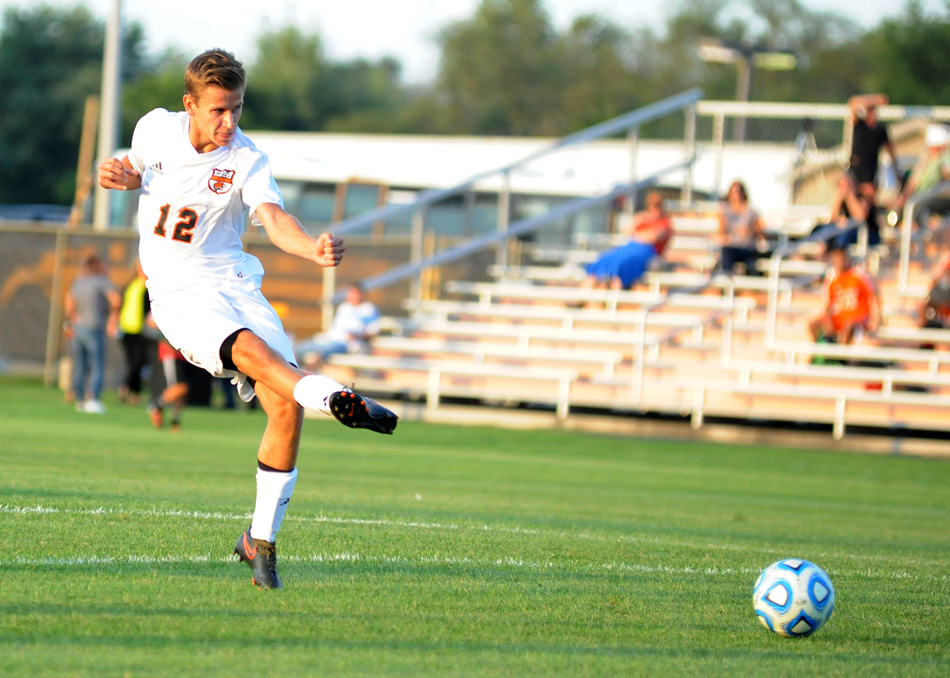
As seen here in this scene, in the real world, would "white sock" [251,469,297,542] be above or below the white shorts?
below

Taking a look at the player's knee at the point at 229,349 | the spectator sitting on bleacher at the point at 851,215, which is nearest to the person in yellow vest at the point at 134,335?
the spectator sitting on bleacher at the point at 851,215

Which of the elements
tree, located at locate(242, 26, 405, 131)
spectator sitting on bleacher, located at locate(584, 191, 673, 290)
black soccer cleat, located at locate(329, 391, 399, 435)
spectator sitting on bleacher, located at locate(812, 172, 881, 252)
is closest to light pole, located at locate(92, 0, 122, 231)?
spectator sitting on bleacher, located at locate(584, 191, 673, 290)

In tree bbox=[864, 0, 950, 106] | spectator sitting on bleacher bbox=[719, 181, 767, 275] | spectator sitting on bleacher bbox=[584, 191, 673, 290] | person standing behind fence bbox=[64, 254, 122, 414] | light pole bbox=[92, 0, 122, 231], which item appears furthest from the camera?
tree bbox=[864, 0, 950, 106]

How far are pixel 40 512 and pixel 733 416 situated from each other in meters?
12.4

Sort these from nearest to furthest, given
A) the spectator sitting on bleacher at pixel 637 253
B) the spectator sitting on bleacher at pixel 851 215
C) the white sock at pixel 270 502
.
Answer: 1. the white sock at pixel 270 502
2. the spectator sitting on bleacher at pixel 851 215
3. the spectator sitting on bleacher at pixel 637 253

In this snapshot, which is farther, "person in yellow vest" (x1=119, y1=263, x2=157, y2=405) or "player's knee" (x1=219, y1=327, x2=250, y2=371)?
"person in yellow vest" (x1=119, y1=263, x2=157, y2=405)

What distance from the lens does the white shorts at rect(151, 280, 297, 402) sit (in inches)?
219

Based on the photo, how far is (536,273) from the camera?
74.2 feet

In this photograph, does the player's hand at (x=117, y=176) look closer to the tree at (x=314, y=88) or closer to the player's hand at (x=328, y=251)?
the player's hand at (x=328, y=251)

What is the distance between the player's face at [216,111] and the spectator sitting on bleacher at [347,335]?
1448 cm

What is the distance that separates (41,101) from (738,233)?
192ft

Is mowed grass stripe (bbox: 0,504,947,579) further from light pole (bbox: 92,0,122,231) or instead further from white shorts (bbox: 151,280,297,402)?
light pole (bbox: 92,0,122,231)

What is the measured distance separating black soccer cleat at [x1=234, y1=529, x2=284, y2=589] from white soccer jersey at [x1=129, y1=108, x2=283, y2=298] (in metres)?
1.15

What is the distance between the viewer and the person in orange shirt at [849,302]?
17.4m
